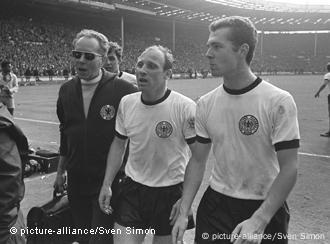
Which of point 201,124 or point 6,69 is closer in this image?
point 201,124

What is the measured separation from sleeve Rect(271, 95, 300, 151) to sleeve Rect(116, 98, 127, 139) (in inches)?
49.4

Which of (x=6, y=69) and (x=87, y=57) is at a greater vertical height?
(x=87, y=57)

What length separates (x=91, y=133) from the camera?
10.3 ft

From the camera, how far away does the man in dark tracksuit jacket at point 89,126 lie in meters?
3.16

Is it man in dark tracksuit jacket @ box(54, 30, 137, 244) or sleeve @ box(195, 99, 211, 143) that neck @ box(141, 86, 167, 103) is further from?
sleeve @ box(195, 99, 211, 143)

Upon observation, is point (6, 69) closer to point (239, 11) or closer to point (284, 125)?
point (284, 125)

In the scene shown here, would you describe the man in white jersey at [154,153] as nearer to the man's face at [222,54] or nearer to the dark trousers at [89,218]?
the dark trousers at [89,218]

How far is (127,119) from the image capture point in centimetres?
294

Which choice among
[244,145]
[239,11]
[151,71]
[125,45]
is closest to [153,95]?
[151,71]

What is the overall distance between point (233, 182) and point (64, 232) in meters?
1.91

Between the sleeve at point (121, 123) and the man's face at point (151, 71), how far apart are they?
27 cm

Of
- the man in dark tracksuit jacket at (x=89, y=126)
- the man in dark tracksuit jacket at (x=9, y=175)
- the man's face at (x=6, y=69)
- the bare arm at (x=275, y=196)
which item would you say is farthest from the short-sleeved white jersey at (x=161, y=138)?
the man's face at (x=6, y=69)

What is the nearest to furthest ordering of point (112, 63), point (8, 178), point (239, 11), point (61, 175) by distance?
point (8, 178)
point (61, 175)
point (112, 63)
point (239, 11)

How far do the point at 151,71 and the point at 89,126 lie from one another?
0.73 metres
